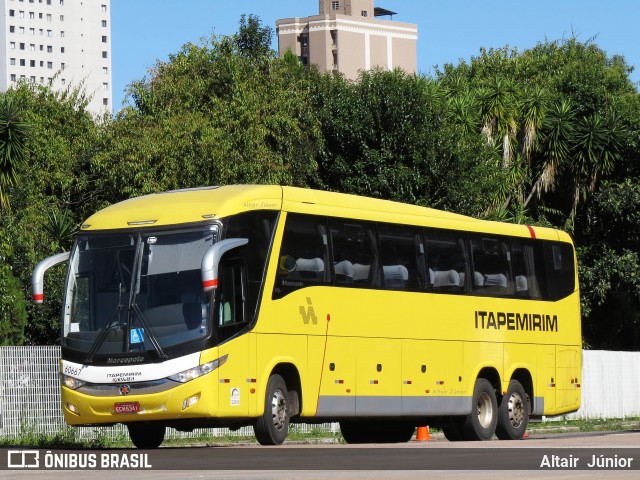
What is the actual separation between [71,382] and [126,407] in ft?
3.48

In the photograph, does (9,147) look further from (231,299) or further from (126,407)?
(126,407)

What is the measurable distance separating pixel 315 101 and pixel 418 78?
6.23m

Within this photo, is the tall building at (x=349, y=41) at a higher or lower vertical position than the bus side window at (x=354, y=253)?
higher

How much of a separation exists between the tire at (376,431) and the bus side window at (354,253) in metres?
3.99

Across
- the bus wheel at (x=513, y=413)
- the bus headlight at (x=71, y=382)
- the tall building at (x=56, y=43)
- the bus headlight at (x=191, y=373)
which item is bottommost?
the bus wheel at (x=513, y=413)

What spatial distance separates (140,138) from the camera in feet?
141

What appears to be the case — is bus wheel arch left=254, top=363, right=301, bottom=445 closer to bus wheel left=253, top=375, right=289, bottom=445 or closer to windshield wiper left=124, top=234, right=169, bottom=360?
bus wheel left=253, top=375, right=289, bottom=445

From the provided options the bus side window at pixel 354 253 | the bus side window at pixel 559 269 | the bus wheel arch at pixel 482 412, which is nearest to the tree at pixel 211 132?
the bus side window at pixel 559 269

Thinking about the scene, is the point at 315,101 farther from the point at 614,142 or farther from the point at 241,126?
the point at 614,142

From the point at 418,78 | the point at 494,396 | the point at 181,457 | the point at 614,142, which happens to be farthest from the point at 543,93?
the point at 181,457

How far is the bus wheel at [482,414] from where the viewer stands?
80.0 ft

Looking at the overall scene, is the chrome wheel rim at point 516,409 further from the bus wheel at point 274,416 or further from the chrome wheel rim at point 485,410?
the bus wheel at point 274,416

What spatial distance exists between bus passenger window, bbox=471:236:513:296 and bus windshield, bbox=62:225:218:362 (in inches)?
266

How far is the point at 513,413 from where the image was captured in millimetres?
25391
